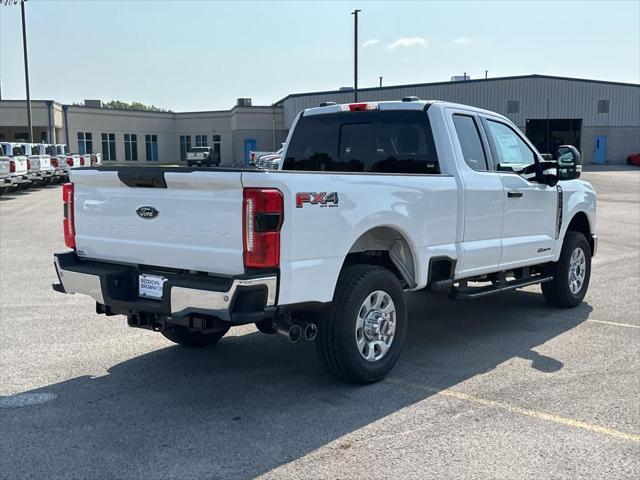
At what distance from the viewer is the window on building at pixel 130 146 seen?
59594mm

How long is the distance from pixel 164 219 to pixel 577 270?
17.9ft

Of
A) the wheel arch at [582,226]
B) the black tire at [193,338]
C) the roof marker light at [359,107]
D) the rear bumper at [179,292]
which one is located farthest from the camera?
the wheel arch at [582,226]

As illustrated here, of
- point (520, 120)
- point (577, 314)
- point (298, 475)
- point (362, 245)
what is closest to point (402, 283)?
point (362, 245)

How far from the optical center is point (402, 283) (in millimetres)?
5750

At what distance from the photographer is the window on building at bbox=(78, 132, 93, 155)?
185ft

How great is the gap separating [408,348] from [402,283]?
0.86 m

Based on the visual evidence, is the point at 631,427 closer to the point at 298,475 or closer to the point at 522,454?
the point at 522,454

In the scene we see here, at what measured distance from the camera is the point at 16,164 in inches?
952

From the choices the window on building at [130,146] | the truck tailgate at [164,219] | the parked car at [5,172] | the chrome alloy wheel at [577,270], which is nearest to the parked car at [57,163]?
the parked car at [5,172]

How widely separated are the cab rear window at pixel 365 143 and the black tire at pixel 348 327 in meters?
1.46

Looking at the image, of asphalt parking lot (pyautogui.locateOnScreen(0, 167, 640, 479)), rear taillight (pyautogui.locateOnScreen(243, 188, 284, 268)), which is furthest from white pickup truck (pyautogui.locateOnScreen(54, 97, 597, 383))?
asphalt parking lot (pyautogui.locateOnScreen(0, 167, 640, 479))

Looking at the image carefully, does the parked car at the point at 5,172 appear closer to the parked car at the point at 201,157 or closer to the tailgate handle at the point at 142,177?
the tailgate handle at the point at 142,177

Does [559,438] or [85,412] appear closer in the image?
[559,438]

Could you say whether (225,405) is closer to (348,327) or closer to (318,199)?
(348,327)
